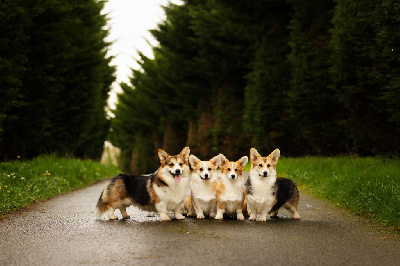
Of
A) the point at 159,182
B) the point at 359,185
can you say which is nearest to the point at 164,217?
the point at 159,182

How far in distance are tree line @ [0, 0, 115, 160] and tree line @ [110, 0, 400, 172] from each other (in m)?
6.98

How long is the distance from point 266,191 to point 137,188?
6.67 ft

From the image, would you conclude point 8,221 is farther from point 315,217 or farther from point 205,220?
point 315,217

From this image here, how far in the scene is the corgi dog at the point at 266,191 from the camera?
7.21 metres

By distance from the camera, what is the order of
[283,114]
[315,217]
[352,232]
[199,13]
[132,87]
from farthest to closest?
1. [132,87]
2. [199,13]
3. [283,114]
4. [315,217]
5. [352,232]

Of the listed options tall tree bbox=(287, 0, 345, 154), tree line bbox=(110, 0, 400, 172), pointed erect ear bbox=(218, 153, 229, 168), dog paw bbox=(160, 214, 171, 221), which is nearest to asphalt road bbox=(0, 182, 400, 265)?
dog paw bbox=(160, 214, 171, 221)

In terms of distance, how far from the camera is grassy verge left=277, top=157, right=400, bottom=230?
6.93 m

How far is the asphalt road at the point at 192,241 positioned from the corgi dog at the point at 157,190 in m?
0.26

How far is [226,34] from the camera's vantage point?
76.8ft

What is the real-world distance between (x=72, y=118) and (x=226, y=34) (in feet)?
28.7

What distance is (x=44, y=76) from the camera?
48.8 feet

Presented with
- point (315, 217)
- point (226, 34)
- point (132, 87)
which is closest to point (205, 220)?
point (315, 217)

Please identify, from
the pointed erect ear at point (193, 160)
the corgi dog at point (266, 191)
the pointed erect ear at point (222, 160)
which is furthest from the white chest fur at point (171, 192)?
the corgi dog at point (266, 191)

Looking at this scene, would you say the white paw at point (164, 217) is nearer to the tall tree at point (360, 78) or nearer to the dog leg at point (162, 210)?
the dog leg at point (162, 210)
